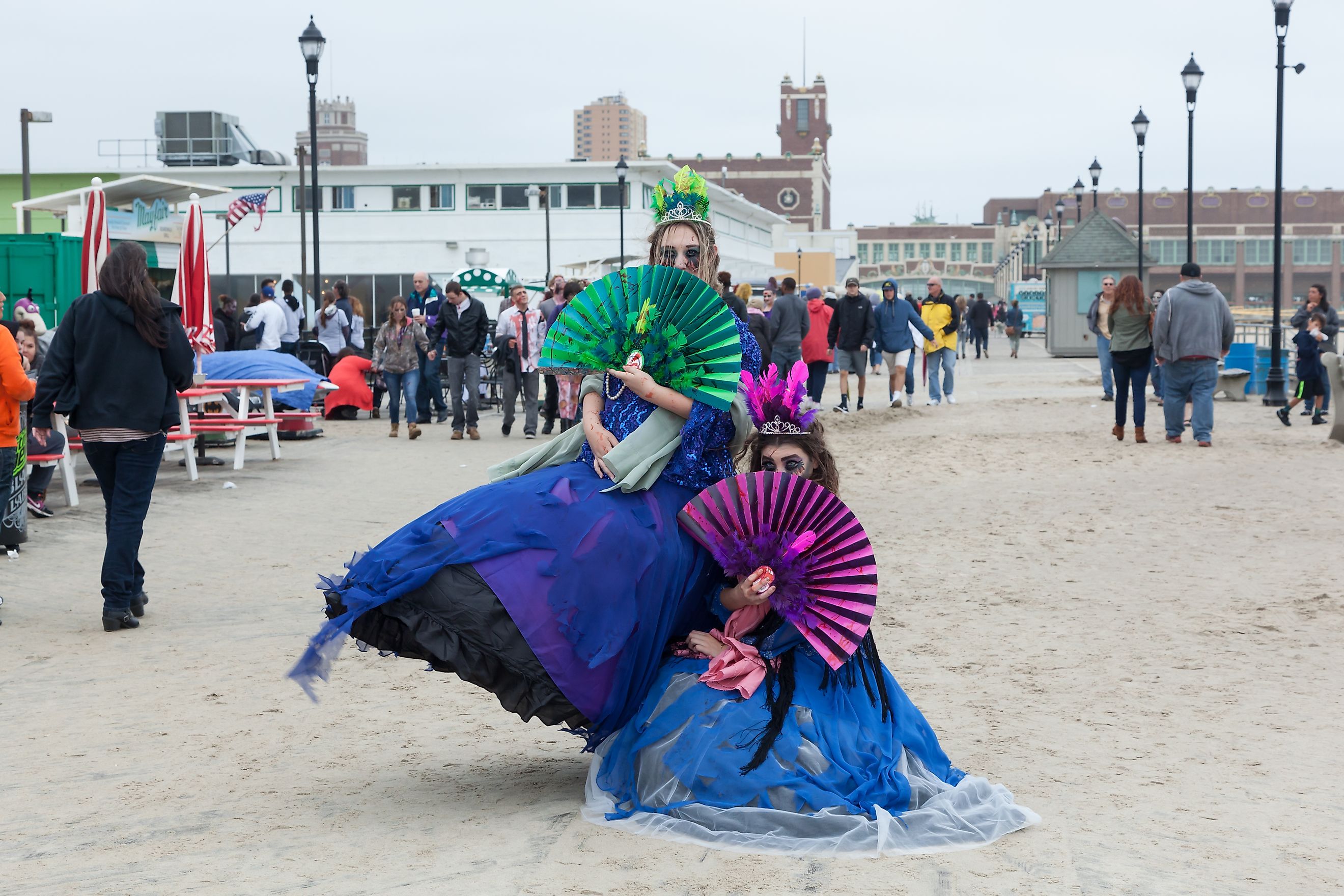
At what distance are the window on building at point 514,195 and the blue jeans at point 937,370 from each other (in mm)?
30971

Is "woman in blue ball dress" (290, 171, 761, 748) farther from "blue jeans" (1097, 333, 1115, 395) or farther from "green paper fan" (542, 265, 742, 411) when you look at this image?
"blue jeans" (1097, 333, 1115, 395)

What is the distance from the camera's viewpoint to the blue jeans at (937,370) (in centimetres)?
2155

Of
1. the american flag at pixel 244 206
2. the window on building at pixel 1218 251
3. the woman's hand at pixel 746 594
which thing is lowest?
the woman's hand at pixel 746 594

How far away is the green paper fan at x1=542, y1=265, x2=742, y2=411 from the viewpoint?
169 inches

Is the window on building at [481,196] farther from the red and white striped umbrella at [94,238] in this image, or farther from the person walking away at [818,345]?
the red and white striped umbrella at [94,238]

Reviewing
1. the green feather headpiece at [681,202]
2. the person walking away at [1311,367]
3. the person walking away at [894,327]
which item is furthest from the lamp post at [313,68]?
the green feather headpiece at [681,202]

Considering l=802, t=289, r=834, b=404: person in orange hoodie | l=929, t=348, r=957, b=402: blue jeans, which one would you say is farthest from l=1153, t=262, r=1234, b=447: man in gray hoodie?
l=929, t=348, r=957, b=402: blue jeans

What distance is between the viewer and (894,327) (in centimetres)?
2045

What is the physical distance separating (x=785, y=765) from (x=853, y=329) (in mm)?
16594

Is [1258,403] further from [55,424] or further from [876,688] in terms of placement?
[876,688]

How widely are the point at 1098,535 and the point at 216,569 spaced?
19.1ft

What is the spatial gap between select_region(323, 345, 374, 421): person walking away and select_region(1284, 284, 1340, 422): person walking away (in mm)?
12788

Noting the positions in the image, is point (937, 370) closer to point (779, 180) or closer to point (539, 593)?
point (539, 593)

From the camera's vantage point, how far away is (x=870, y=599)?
13.7 feet
